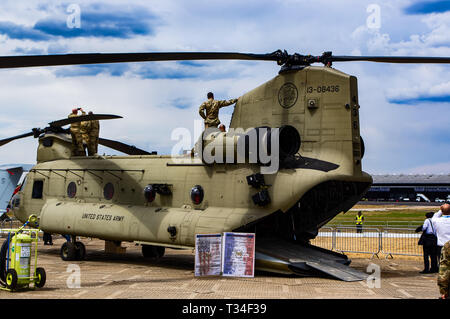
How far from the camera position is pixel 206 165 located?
604 inches

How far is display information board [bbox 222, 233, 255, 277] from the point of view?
1360 cm

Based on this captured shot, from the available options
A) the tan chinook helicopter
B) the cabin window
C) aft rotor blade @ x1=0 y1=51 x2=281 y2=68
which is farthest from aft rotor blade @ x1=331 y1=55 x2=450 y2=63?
the cabin window

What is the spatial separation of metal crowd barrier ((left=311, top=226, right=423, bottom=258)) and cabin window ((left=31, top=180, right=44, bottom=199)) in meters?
12.0

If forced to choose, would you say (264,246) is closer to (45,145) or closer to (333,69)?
(333,69)

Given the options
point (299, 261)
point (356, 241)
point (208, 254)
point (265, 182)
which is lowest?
point (356, 241)

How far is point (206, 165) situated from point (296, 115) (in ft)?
9.91

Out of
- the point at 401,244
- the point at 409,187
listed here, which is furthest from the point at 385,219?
the point at 409,187

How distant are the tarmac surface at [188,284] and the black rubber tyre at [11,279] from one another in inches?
6.3

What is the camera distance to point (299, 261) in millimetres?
13562

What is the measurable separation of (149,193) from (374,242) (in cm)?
1137

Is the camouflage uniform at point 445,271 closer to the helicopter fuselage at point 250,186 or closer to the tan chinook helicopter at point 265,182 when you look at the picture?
the tan chinook helicopter at point 265,182

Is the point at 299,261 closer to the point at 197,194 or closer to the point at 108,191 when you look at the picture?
the point at 197,194
